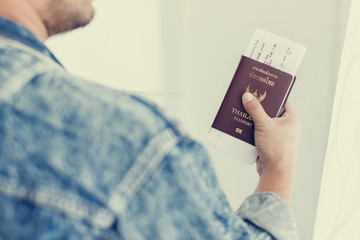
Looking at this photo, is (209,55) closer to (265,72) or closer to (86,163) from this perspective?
(265,72)

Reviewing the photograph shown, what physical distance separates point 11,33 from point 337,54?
1.88 feet

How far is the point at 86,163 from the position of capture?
30 centimetres

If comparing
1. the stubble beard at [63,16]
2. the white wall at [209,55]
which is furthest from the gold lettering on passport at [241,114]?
the stubble beard at [63,16]

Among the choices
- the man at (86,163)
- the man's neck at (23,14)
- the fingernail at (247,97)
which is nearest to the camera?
the man at (86,163)

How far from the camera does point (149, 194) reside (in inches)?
12.2

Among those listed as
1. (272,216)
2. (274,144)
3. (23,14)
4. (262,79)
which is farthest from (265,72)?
(23,14)

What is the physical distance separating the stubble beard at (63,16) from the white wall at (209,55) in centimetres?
23

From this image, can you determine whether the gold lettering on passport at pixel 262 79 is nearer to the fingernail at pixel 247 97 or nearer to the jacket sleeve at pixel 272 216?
the fingernail at pixel 247 97

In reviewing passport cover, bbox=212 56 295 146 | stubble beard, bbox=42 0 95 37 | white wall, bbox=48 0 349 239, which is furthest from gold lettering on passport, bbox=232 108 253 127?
stubble beard, bbox=42 0 95 37

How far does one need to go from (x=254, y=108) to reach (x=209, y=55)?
0.24 meters

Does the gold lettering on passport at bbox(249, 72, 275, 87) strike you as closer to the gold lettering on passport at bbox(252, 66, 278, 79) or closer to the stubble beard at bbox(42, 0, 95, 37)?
the gold lettering on passport at bbox(252, 66, 278, 79)

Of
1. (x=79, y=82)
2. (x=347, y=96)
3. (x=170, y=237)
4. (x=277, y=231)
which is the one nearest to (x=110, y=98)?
(x=79, y=82)

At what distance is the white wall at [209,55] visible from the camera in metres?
0.71

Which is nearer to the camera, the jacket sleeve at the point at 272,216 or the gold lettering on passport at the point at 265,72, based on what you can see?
the jacket sleeve at the point at 272,216
